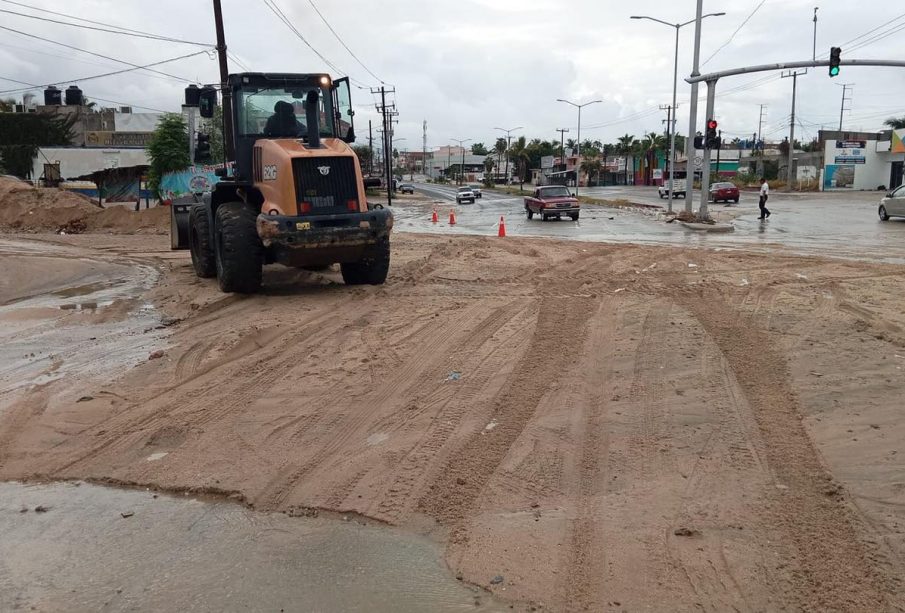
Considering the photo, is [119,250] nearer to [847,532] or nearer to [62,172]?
[847,532]

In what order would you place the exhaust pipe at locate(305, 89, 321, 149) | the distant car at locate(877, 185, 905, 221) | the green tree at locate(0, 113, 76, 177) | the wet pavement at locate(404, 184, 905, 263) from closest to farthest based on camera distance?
the exhaust pipe at locate(305, 89, 321, 149), the wet pavement at locate(404, 184, 905, 263), the distant car at locate(877, 185, 905, 221), the green tree at locate(0, 113, 76, 177)

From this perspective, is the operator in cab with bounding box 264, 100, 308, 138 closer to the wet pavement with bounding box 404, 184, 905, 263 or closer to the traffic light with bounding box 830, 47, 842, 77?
the wet pavement with bounding box 404, 184, 905, 263

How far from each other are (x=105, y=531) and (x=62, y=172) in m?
63.0

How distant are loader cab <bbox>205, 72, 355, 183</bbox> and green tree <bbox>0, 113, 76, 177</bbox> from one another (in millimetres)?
58219

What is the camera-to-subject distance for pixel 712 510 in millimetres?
4328

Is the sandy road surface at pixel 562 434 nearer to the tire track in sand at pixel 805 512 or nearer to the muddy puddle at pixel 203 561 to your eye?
the tire track in sand at pixel 805 512

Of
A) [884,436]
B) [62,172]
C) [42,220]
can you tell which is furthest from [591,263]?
[62,172]

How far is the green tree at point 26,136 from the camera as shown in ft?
198

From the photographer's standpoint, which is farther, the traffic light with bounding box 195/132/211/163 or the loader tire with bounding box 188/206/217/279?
the loader tire with bounding box 188/206/217/279

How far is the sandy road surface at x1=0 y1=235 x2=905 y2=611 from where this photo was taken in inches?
151

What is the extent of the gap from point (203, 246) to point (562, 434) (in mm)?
10019

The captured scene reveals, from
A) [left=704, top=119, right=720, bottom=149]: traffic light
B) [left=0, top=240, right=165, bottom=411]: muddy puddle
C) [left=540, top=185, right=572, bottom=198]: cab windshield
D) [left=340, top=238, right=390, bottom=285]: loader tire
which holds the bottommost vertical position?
[left=0, top=240, right=165, bottom=411]: muddy puddle

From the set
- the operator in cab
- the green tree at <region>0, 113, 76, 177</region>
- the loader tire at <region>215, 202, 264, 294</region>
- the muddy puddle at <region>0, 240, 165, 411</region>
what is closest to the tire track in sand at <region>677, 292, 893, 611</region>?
the muddy puddle at <region>0, 240, 165, 411</region>

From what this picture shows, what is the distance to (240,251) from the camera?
1120 centimetres
